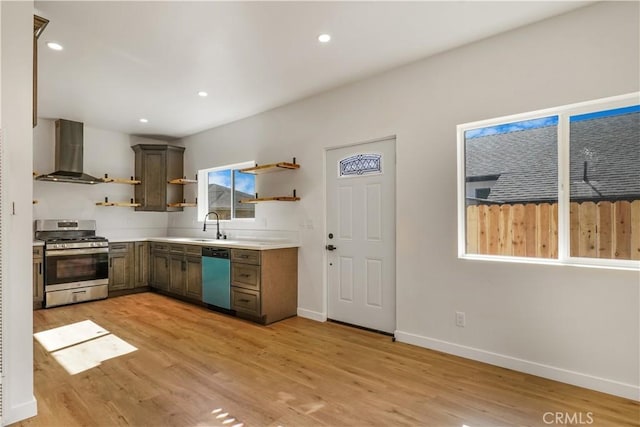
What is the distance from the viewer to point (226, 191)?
5559 mm

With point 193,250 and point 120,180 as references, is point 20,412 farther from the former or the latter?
point 120,180

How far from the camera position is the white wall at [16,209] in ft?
6.44

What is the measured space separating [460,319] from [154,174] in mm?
5499

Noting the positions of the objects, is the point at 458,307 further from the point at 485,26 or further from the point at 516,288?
the point at 485,26

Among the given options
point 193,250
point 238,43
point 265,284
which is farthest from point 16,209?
point 193,250

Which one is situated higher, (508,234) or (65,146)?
(65,146)

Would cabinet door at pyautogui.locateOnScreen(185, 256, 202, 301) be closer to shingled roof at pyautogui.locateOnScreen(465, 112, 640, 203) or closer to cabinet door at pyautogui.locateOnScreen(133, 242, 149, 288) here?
cabinet door at pyautogui.locateOnScreen(133, 242, 149, 288)

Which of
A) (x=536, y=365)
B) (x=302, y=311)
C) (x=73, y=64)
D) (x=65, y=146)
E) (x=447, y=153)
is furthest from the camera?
(x=65, y=146)

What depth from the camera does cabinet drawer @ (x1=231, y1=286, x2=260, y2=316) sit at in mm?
3922

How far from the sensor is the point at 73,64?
3.27 meters

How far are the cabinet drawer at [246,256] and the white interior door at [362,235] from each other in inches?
34.2

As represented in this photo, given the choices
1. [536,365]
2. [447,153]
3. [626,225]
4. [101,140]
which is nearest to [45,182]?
[101,140]

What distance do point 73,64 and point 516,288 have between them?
4.58 metres
